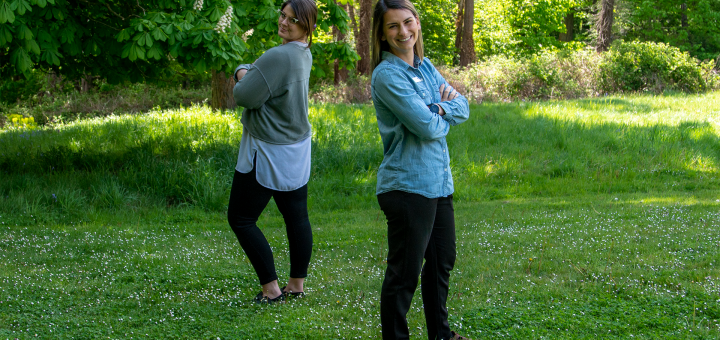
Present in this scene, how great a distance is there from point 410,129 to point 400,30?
52cm

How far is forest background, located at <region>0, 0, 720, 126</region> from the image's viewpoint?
6.92 metres

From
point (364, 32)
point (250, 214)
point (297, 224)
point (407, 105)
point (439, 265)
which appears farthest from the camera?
point (364, 32)

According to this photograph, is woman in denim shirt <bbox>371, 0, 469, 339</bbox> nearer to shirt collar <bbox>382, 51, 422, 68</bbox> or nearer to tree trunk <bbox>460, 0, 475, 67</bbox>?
shirt collar <bbox>382, 51, 422, 68</bbox>

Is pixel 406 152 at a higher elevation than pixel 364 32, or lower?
lower

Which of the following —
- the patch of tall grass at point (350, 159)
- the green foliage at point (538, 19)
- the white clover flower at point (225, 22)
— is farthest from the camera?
the green foliage at point (538, 19)

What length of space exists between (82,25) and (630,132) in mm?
9937

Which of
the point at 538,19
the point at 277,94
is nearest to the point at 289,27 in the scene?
the point at 277,94

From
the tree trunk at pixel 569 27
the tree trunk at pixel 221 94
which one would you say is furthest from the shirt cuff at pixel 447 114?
the tree trunk at pixel 569 27

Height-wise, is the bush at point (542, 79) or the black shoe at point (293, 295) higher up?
the bush at point (542, 79)

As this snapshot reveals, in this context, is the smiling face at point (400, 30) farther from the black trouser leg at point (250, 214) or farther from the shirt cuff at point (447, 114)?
the black trouser leg at point (250, 214)

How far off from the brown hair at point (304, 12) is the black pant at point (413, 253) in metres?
1.49

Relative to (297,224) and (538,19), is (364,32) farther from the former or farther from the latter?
(297,224)

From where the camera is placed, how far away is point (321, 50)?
891cm

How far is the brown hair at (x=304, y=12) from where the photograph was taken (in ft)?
12.4
